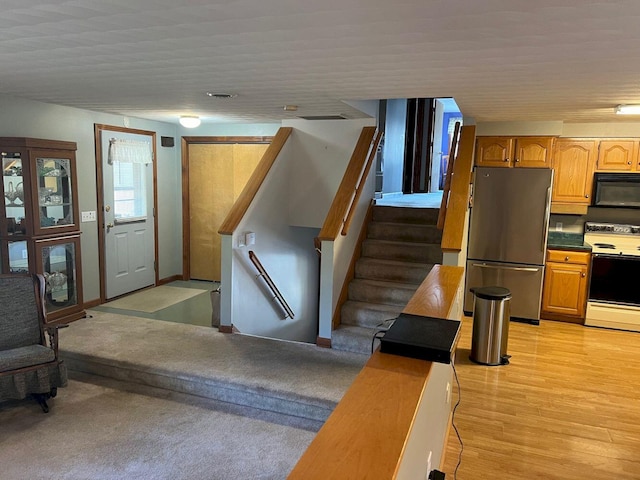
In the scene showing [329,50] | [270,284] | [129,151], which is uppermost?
[329,50]

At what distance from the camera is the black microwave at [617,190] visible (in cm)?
516

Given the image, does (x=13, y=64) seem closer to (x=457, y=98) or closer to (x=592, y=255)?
(x=457, y=98)

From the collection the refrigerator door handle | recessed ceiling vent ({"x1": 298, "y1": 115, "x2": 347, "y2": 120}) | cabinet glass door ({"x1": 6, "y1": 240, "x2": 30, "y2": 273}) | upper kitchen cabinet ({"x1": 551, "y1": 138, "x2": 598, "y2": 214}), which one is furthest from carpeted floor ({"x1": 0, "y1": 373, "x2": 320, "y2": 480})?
upper kitchen cabinet ({"x1": 551, "y1": 138, "x2": 598, "y2": 214})

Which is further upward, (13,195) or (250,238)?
(13,195)

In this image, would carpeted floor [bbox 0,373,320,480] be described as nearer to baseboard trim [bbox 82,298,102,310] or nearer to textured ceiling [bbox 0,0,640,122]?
baseboard trim [bbox 82,298,102,310]

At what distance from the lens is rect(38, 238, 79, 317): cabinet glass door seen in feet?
14.8

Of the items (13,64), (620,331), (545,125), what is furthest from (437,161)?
(13,64)

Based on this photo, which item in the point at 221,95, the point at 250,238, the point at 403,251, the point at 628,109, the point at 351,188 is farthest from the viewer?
the point at 403,251

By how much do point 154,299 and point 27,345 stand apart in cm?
237

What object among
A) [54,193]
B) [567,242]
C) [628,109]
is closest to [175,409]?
[54,193]

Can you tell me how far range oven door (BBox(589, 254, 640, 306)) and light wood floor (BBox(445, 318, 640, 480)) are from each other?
1.51 ft

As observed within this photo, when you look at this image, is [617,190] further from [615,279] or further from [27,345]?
[27,345]

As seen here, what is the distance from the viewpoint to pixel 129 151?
5.77 metres

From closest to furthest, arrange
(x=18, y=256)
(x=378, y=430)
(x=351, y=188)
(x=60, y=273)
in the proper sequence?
(x=378, y=430)
(x=18, y=256)
(x=351, y=188)
(x=60, y=273)
